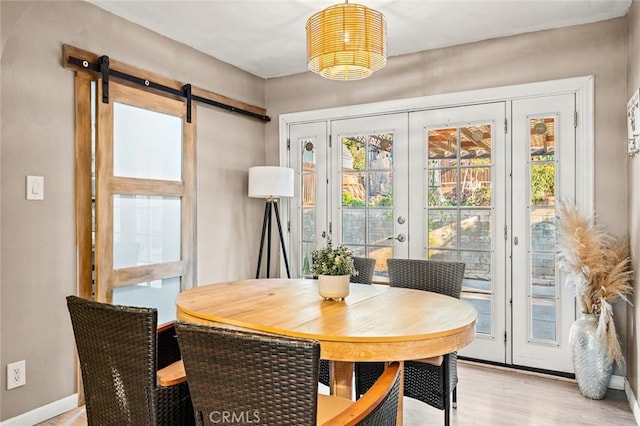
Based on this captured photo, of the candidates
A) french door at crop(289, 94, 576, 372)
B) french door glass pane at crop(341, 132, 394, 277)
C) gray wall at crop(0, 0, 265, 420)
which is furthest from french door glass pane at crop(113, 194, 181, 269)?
french door glass pane at crop(341, 132, 394, 277)

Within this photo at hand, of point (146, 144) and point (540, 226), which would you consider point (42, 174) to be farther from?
point (540, 226)

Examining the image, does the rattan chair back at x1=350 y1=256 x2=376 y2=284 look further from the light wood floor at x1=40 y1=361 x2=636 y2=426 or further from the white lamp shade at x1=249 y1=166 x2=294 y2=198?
the white lamp shade at x1=249 y1=166 x2=294 y2=198

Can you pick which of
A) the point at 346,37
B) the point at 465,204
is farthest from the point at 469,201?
the point at 346,37

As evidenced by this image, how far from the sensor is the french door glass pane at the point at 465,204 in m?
3.44

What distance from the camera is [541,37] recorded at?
3234 millimetres

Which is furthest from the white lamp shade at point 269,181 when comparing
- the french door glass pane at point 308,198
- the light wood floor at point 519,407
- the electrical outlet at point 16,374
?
the electrical outlet at point 16,374

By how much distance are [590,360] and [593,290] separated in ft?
1.45

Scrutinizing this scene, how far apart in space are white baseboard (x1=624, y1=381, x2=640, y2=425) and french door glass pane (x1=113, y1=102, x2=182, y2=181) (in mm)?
3393

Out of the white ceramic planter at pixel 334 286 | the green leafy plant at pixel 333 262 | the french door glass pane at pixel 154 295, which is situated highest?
the green leafy plant at pixel 333 262

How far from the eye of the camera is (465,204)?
11.5 ft

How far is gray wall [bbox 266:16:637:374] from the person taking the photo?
2.99 metres

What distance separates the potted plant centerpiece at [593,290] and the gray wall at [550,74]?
0.78 feet

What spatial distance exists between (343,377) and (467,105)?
246 centimetres

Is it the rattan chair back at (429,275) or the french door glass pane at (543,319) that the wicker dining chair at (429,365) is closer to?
the rattan chair back at (429,275)
